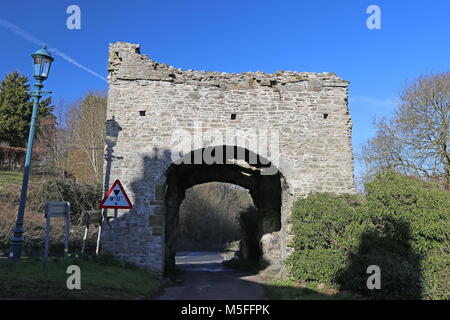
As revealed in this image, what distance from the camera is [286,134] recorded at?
34.1 feet

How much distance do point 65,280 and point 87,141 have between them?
19.8m

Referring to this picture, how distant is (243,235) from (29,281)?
11.6 meters

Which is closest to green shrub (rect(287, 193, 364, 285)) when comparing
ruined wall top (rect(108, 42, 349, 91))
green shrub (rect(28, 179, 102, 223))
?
ruined wall top (rect(108, 42, 349, 91))

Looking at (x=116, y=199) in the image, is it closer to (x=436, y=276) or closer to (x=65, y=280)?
(x=65, y=280)

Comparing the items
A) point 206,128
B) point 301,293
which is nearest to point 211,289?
point 301,293

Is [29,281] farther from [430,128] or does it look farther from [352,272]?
[430,128]

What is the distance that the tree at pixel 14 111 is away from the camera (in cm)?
2766

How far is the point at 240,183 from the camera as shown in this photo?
47.1ft

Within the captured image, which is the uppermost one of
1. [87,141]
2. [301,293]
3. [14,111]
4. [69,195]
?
[14,111]

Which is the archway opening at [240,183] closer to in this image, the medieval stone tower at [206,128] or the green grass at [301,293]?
the medieval stone tower at [206,128]

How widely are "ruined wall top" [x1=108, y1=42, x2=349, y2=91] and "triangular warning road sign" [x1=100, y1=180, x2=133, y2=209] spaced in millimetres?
3318

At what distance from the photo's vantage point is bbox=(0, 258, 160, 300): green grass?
5648 millimetres

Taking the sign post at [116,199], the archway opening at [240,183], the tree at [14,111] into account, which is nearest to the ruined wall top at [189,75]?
the archway opening at [240,183]

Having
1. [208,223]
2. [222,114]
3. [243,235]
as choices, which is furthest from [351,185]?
[208,223]
